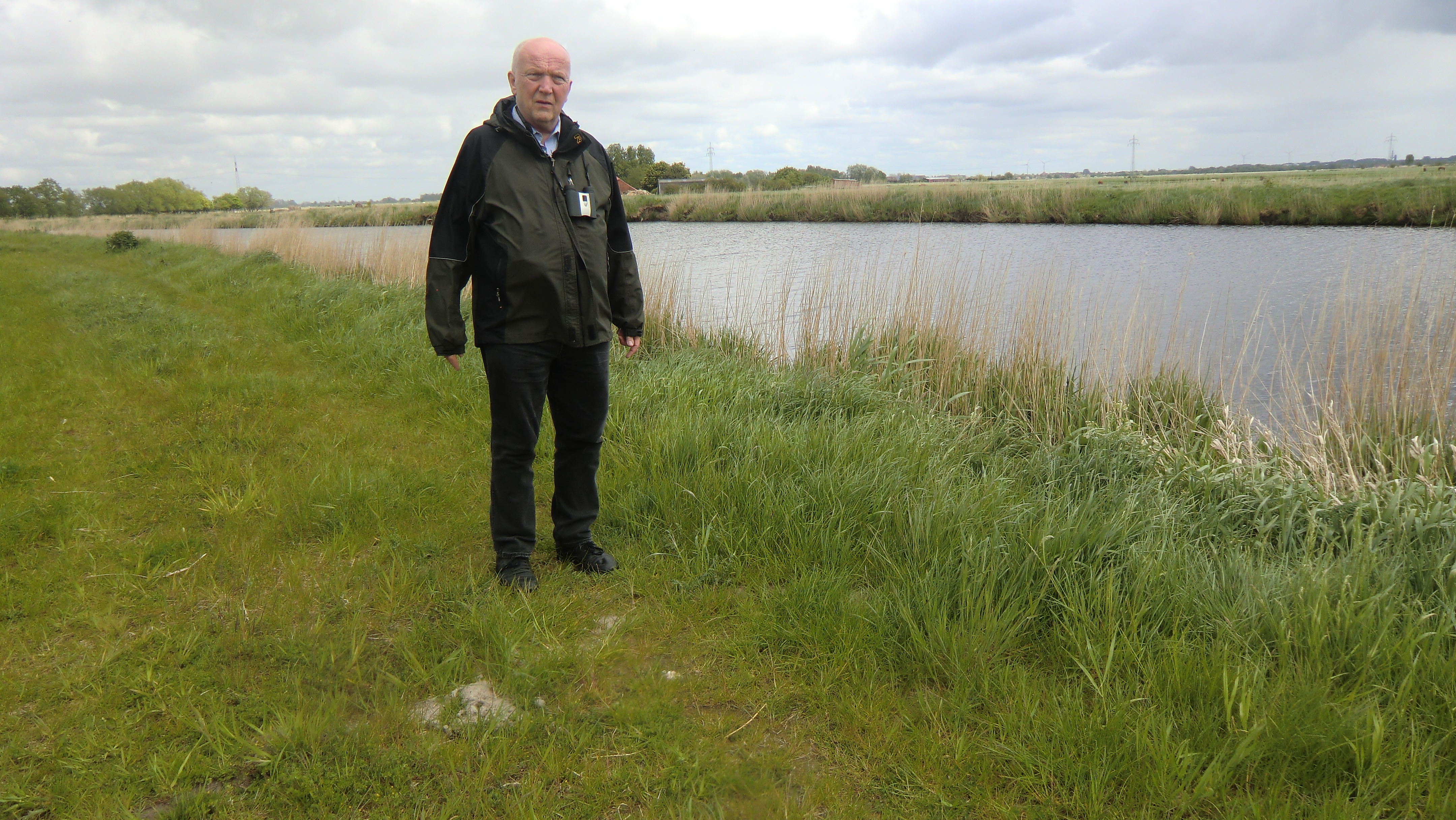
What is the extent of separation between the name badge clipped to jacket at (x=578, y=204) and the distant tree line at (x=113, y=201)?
48945mm

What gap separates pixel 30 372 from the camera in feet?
21.3

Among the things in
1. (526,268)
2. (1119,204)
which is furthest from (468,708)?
(1119,204)

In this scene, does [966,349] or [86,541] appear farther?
[966,349]

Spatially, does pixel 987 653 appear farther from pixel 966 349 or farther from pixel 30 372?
pixel 30 372

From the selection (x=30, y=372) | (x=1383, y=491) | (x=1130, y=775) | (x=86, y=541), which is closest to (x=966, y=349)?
(x=1383, y=491)

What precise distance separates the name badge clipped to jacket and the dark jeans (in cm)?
47

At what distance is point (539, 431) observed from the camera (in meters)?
3.10

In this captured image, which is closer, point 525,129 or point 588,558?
point 525,129

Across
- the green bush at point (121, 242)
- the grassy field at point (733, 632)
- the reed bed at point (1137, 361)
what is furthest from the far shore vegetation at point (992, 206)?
the grassy field at point (733, 632)

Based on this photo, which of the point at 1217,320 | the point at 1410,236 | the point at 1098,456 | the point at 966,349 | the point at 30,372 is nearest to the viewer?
the point at 1098,456

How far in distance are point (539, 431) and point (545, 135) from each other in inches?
43.4

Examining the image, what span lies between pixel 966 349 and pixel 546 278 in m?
5.01

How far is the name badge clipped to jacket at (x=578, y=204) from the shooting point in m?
2.81

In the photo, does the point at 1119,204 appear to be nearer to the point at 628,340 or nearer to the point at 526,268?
the point at 628,340
